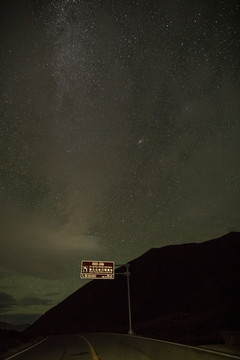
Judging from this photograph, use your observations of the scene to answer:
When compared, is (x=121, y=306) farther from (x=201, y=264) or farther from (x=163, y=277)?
(x=201, y=264)

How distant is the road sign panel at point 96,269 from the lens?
90.1 feet

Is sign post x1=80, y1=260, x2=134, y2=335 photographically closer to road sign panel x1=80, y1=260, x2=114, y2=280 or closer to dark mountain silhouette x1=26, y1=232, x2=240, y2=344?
road sign panel x1=80, y1=260, x2=114, y2=280

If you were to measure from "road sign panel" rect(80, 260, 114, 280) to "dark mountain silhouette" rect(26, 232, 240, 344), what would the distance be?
40.3 metres

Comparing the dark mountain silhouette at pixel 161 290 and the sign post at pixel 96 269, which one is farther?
the dark mountain silhouette at pixel 161 290

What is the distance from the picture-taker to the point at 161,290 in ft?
286

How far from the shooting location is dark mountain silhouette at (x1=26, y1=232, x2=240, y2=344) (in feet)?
242

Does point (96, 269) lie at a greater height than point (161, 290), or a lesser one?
lesser

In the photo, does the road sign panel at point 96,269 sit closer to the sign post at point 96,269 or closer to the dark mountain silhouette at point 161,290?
the sign post at point 96,269

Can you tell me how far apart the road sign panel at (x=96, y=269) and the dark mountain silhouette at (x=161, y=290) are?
40334 mm

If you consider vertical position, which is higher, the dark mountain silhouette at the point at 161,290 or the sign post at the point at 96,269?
the dark mountain silhouette at the point at 161,290

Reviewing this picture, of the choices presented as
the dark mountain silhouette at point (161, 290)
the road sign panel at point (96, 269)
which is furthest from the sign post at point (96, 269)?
the dark mountain silhouette at point (161, 290)

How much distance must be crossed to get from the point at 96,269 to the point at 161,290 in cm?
6489

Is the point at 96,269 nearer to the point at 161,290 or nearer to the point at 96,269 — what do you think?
the point at 96,269

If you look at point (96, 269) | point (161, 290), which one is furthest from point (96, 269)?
point (161, 290)
